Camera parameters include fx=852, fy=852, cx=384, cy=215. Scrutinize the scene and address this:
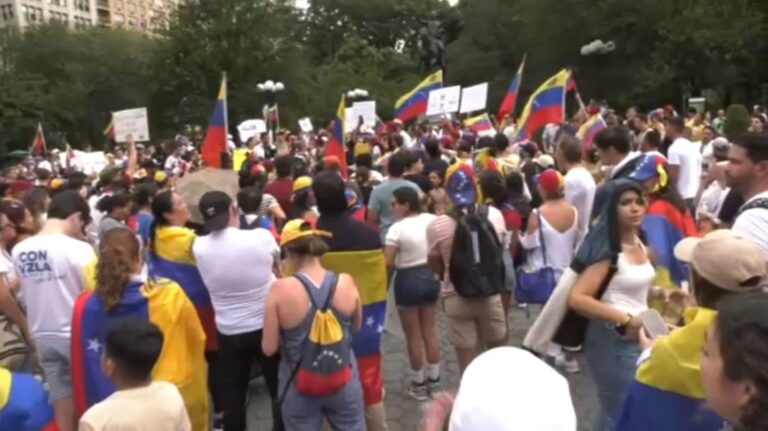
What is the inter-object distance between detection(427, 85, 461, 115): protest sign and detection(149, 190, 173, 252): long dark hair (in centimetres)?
1158

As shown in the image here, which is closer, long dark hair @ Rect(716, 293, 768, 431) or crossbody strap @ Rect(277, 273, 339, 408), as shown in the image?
long dark hair @ Rect(716, 293, 768, 431)

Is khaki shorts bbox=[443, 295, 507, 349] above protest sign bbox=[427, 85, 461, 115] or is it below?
below

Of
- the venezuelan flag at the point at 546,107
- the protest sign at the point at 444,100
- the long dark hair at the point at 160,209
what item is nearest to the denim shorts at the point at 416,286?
the long dark hair at the point at 160,209

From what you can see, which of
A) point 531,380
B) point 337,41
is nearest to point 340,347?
point 531,380

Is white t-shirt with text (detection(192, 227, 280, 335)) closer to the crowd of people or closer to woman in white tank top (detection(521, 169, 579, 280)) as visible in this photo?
the crowd of people

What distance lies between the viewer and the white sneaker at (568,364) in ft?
21.9

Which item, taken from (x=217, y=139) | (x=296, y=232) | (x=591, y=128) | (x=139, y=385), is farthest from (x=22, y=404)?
(x=591, y=128)

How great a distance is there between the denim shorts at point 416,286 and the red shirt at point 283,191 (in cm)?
248

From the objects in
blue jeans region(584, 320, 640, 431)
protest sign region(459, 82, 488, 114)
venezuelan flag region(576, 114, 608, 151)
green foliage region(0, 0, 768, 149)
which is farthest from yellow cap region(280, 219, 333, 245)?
green foliage region(0, 0, 768, 149)

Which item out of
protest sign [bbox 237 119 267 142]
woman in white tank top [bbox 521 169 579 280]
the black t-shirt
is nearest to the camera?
woman in white tank top [bbox 521 169 579 280]

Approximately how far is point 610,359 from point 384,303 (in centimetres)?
186

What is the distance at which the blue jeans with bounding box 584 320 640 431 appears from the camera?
4.16m

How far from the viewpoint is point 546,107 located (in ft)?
41.3

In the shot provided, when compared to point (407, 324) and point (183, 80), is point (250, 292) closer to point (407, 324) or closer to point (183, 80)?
point (407, 324)
